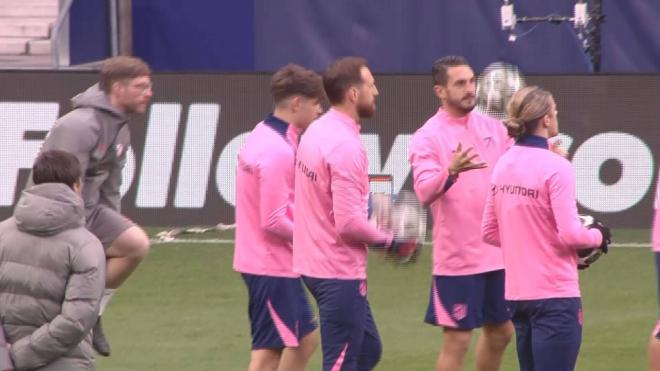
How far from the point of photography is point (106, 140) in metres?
8.44

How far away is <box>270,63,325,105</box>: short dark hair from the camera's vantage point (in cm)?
808

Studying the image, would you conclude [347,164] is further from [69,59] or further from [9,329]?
[69,59]

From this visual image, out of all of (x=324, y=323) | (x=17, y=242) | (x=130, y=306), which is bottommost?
(x=130, y=306)

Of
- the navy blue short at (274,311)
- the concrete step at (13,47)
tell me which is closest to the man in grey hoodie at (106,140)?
the navy blue short at (274,311)

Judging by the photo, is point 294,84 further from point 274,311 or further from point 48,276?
point 48,276

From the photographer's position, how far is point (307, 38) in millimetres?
20531

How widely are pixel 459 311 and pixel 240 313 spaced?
3.53 metres

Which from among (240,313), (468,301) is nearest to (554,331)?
(468,301)

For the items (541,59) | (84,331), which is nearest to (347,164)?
(84,331)

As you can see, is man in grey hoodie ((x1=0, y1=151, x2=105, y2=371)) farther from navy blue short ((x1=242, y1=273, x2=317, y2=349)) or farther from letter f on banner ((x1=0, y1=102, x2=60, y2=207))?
letter f on banner ((x1=0, y1=102, x2=60, y2=207))

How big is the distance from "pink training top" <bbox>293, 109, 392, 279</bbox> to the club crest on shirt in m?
0.95

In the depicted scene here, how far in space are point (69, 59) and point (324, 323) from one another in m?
13.7

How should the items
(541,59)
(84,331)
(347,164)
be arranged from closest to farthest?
(84,331), (347,164), (541,59)

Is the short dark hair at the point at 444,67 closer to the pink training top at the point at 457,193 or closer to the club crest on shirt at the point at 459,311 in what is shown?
the pink training top at the point at 457,193
